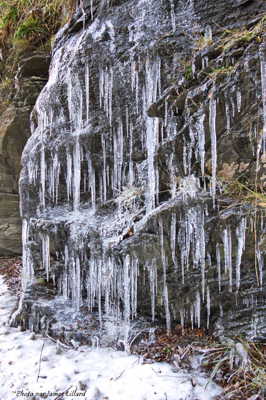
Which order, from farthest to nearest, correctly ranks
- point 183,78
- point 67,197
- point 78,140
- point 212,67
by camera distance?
point 67,197 → point 78,140 → point 183,78 → point 212,67

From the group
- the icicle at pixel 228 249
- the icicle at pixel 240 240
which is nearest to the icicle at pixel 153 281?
the icicle at pixel 228 249

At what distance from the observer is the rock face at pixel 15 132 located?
6.00 m

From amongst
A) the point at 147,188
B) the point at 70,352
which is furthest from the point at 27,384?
the point at 147,188

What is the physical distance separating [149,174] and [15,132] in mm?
3990

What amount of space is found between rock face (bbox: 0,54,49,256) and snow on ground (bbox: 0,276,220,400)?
13.0 feet

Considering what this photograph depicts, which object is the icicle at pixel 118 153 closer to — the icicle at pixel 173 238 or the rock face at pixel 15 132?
the icicle at pixel 173 238

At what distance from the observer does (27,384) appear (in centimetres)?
278

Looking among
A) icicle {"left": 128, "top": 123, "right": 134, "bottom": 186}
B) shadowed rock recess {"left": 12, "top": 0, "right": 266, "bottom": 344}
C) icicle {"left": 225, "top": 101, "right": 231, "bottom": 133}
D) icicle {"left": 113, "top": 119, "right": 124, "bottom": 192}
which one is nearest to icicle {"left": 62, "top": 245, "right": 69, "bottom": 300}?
shadowed rock recess {"left": 12, "top": 0, "right": 266, "bottom": 344}

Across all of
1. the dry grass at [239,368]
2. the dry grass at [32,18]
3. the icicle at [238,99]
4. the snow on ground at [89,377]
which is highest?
the dry grass at [32,18]

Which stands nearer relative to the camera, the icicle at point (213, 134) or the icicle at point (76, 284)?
the icicle at point (213, 134)

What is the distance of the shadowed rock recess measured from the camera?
290cm

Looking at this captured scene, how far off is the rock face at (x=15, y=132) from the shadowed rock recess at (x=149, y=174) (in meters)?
1.58

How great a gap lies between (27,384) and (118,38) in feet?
13.4

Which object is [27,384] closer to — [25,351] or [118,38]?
[25,351]
